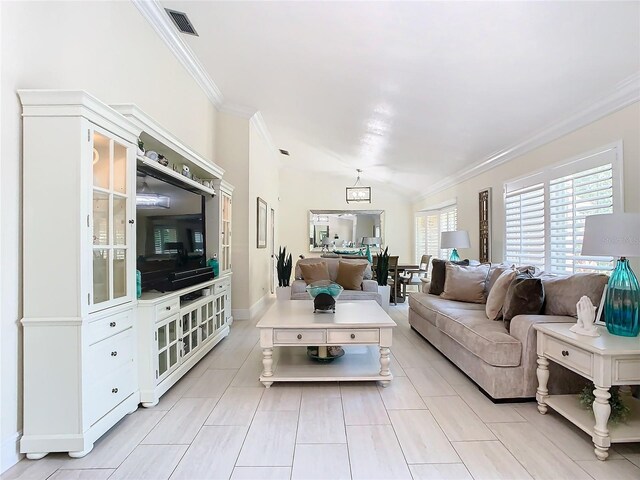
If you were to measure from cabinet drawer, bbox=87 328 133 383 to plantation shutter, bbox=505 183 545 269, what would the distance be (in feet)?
13.0

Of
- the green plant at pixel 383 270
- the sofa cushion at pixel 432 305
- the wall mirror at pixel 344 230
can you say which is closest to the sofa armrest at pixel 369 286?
the green plant at pixel 383 270

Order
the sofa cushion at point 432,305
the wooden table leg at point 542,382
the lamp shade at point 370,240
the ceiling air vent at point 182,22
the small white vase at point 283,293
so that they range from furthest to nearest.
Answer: the lamp shade at point 370,240 < the small white vase at point 283,293 < the sofa cushion at point 432,305 < the ceiling air vent at point 182,22 < the wooden table leg at point 542,382

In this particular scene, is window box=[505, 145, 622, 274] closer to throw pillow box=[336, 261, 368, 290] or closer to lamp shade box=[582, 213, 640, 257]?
lamp shade box=[582, 213, 640, 257]

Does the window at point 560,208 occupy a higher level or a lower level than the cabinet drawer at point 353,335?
higher

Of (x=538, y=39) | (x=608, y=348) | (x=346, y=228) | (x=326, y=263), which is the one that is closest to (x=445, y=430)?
(x=608, y=348)

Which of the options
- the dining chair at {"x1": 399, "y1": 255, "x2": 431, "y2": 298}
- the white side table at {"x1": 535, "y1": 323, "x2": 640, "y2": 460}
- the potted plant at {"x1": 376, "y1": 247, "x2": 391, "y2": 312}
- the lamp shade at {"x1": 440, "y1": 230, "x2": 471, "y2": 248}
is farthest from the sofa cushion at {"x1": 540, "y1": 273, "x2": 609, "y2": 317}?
the dining chair at {"x1": 399, "y1": 255, "x2": 431, "y2": 298}

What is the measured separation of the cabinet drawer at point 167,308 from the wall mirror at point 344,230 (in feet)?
20.1

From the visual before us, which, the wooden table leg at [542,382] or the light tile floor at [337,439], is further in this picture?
the wooden table leg at [542,382]

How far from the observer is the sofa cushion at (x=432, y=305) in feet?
11.6

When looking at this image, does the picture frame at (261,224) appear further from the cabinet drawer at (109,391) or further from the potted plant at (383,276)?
the cabinet drawer at (109,391)

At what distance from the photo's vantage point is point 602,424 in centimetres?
183

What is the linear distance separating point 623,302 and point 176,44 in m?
4.43

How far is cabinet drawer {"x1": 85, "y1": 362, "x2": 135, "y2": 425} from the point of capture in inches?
73.3

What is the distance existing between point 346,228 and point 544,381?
22.2 ft
